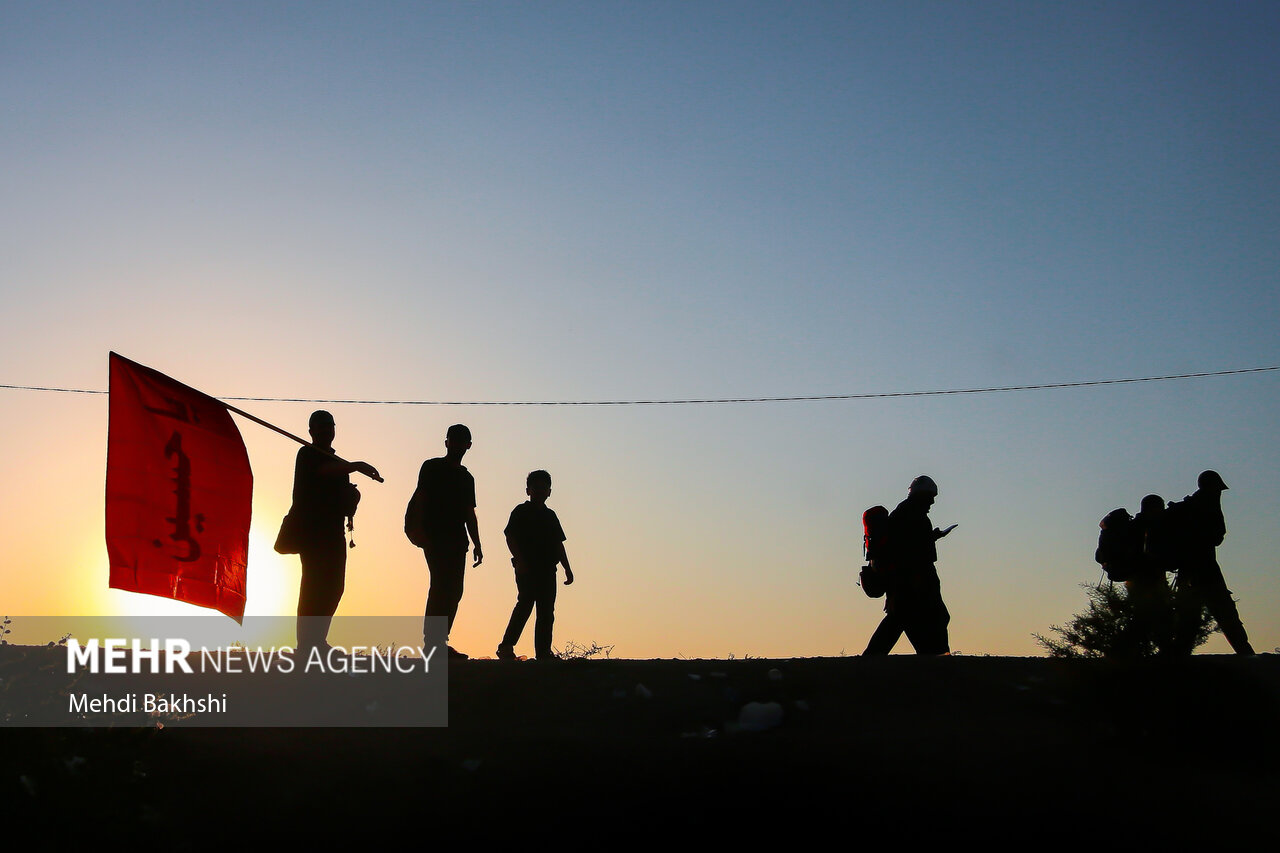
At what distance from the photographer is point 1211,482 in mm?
13039

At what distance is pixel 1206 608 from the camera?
1128 cm

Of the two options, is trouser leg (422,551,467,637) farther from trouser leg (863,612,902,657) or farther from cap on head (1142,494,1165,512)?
cap on head (1142,494,1165,512)

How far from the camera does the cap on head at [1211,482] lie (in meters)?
13.0

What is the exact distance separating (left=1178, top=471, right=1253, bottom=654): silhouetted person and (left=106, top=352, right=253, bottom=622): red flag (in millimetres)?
8115

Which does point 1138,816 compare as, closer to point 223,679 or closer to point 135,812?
point 135,812

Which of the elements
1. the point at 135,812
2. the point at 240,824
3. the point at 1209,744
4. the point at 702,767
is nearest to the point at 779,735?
the point at 702,767

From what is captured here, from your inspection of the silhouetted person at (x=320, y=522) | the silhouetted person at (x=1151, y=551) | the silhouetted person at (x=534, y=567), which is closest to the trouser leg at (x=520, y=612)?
the silhouetted person at (x=534, y=567)

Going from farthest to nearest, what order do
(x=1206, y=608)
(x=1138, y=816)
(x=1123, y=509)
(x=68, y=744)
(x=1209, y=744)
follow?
(x=1123, y=509)
(x=1206, y=608)
(x=1209, y=744)
(x=68, y=744)
(x=1138, y=816)

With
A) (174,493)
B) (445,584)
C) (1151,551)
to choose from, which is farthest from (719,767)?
(1151,551)

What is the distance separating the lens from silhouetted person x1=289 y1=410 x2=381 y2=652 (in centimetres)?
1046

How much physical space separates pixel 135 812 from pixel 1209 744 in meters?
6.94

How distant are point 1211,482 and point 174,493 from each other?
945cm

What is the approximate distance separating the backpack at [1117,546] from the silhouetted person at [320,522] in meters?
7.23

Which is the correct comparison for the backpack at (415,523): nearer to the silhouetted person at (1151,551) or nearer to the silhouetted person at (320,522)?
the silhouetted person at (320,522)
